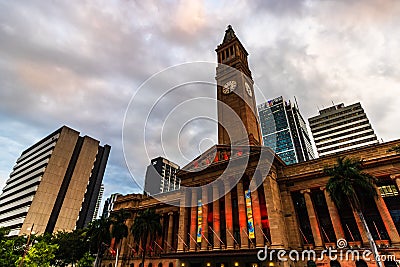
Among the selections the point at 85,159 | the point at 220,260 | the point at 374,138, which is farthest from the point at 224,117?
the point at 374,138

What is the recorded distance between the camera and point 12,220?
261 ft

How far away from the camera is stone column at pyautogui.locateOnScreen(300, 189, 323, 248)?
31.7 meters

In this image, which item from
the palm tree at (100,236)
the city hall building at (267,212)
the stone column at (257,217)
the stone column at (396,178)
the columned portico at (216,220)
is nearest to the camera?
the stone column at (396,178)

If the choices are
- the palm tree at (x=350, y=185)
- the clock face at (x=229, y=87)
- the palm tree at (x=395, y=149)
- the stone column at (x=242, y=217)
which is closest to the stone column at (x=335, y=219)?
the palm tree at (x=350, y=185)

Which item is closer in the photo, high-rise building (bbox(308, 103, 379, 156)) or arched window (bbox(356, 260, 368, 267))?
arched window (bbox(356, 260, 368, 267))

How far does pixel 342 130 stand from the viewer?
107 meters

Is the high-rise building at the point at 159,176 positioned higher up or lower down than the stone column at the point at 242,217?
higher up

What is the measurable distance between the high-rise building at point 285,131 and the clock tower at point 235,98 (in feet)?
301

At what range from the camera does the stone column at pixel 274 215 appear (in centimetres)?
3119

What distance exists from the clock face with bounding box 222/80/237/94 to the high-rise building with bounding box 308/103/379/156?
7395cm

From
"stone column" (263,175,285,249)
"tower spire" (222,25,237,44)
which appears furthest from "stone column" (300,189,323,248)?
"tower spire" (222,25,237,44)

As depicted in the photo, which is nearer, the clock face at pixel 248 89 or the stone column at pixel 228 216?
the stone column at pixel 228 216

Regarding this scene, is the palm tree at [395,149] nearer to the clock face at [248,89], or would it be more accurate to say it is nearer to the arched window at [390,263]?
the arched window at [390,263]

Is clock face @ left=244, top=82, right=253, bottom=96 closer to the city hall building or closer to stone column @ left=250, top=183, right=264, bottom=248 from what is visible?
the city hall building
